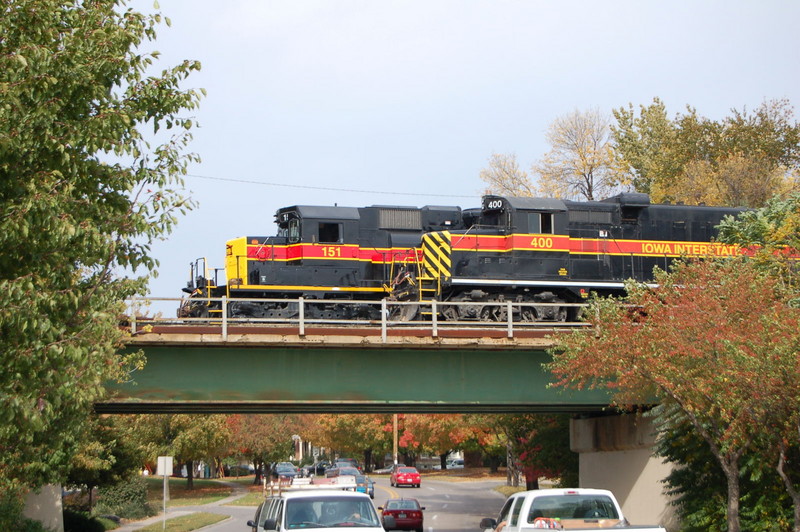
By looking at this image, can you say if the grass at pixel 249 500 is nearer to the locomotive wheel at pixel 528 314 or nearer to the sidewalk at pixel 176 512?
the sidewalk at pixel 176 512

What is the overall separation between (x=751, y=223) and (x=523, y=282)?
24.4 feet

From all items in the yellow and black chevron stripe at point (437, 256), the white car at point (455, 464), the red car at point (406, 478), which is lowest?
the white car at point (455, 464)

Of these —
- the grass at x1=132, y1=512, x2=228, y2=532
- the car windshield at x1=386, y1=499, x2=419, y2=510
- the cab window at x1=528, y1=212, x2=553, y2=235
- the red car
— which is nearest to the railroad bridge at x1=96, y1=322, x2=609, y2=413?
the cab window at x1=528, y1=212, x2=553, y2=235

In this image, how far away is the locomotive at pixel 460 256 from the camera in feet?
104

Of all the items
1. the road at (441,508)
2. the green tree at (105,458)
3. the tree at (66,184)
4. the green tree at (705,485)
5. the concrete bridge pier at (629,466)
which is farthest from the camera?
the road at (441,508)

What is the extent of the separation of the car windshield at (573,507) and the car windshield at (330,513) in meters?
2.49

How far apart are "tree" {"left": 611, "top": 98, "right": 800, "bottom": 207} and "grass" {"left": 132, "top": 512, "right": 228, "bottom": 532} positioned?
34265mm

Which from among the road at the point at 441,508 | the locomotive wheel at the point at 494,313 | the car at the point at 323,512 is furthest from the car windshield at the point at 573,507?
the road at the point at 441,508

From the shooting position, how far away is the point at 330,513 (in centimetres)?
1472

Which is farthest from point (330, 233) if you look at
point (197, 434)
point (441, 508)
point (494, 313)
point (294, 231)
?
point (197, 434)

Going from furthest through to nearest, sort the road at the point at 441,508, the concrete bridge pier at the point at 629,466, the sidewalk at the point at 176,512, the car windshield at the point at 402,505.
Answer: the sidewalk at the point at 176,512 → the road at the point at 441,508 → the car windshield at the point at 402,505 → the concrete bridge pier at the point at 629,466

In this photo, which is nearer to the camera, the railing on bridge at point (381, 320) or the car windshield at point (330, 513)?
the car windshield at point (330, 513)

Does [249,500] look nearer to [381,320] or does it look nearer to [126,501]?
[126,501]

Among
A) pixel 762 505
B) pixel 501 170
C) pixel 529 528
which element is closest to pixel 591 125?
pixel 501 170
